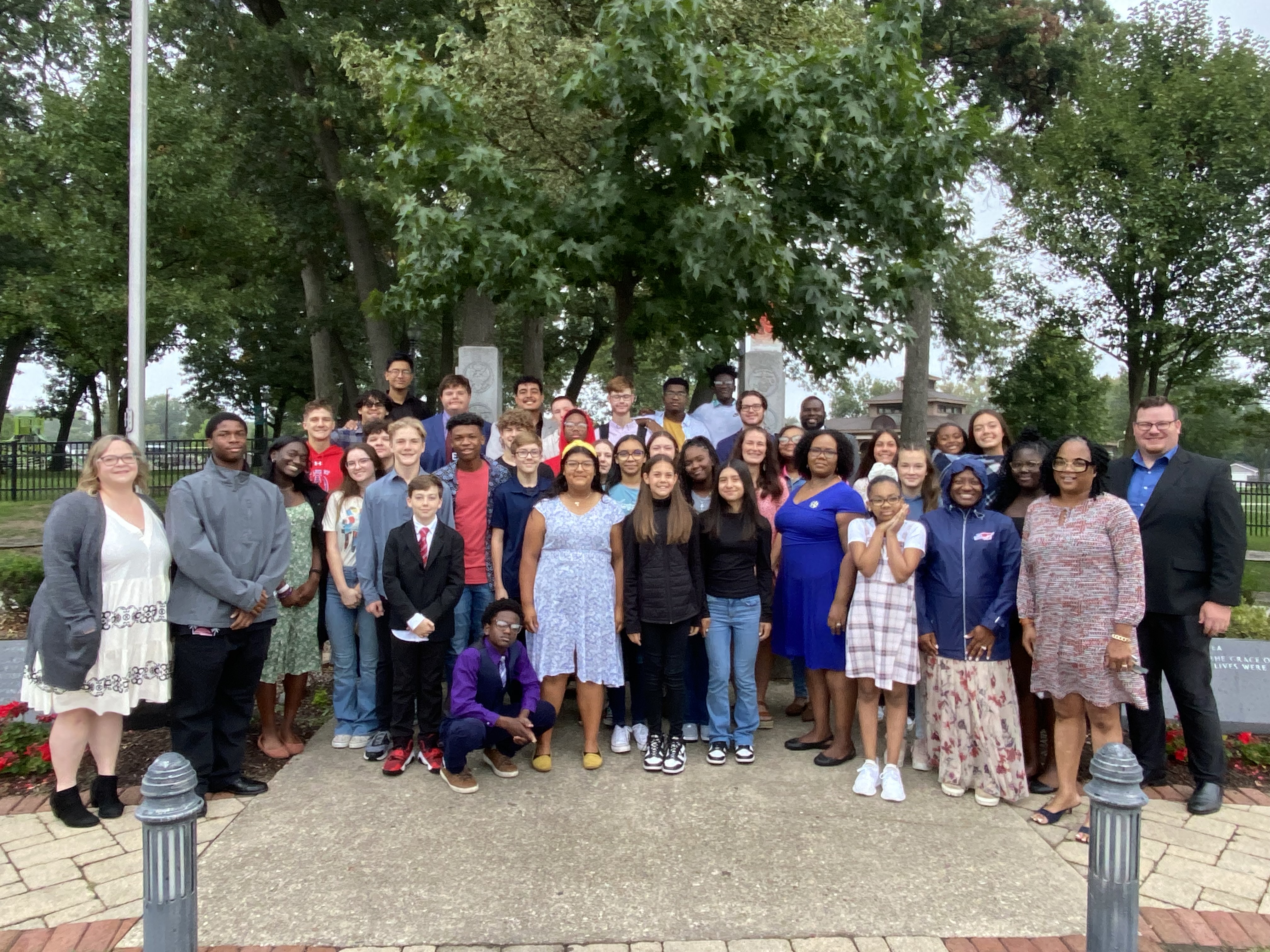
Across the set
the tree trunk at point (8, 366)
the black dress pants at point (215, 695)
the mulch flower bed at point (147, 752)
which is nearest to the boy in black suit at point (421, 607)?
the black dress pants at point (215, 695)

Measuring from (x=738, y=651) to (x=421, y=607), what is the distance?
1.78 m

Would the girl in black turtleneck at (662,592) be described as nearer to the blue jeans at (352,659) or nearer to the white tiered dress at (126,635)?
the blue jeans at (352,659)

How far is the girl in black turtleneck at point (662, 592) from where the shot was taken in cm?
515

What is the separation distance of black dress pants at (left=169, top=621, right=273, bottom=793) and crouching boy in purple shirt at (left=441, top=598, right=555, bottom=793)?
104 centimetres

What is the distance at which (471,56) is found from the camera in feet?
33.2

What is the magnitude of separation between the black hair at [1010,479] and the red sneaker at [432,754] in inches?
132

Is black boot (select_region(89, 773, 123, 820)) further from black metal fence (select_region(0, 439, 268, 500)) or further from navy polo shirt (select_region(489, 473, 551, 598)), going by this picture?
black metal fence (select_region(0, 439, 268, 500))

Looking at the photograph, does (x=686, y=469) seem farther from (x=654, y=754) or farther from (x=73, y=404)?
(x=73, y=404)

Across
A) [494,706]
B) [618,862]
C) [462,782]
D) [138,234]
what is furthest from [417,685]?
[138,234]

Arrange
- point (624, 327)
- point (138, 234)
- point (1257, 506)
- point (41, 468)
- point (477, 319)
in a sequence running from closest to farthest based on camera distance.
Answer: point (138, 234)
point (624, 327)
point (477, 319)
point (41, 468)
point (1257, 506)

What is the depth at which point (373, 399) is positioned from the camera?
677 centimetres

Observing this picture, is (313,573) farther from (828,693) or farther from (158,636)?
(828,693)

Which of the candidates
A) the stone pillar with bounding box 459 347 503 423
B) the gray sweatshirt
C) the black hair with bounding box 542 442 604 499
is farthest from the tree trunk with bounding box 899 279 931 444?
the gray sweatshirt

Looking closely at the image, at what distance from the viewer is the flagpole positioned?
7137 mm
